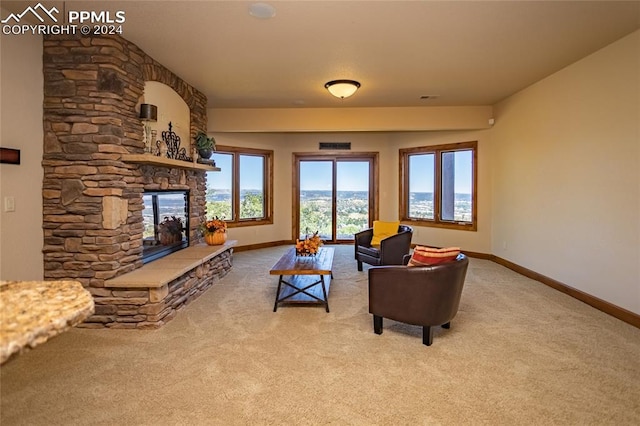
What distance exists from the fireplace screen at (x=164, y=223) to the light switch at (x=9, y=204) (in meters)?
1.14

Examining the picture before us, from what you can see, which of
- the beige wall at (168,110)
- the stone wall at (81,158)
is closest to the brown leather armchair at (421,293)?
the stone wall at (81,158)

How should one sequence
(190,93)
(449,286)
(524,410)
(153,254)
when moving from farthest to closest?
(190,93), (153,254), (449,286), (524,410)

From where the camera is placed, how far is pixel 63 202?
3.49 meters

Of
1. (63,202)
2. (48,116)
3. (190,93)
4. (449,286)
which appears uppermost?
(190,93)

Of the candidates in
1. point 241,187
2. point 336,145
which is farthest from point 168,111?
point 336,145

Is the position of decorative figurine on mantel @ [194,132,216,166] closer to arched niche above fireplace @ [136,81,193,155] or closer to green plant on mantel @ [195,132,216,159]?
green plant on mantel @ [195,132,216,159]

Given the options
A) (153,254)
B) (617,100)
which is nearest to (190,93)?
Answer: (153,254)

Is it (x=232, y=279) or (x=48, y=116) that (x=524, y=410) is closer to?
(x=232, y=279)

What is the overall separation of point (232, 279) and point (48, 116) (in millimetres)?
2925

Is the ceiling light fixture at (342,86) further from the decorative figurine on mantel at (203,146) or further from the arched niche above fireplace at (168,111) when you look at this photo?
the arched niche above fireplace at (168,111)

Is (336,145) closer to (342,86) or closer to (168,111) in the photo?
(342,86)

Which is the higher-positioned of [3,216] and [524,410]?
[3,216]

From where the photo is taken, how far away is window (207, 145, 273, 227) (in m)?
7.36

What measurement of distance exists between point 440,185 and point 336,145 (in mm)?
2482
